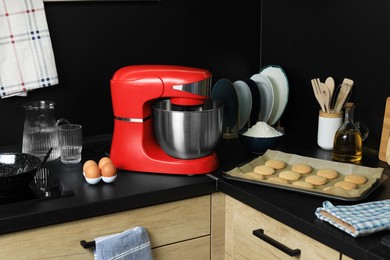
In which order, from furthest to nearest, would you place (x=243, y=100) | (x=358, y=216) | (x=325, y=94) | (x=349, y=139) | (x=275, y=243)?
(x=243, y=100)
(x=325, y=94)
(x=349, y=139)
(x=275, y=243)
(x=358, y=216)

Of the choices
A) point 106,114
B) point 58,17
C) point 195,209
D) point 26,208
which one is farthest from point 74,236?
point 58,17

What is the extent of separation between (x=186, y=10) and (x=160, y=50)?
20 centimetres

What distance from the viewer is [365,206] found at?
142cm

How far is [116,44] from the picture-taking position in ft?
7.00

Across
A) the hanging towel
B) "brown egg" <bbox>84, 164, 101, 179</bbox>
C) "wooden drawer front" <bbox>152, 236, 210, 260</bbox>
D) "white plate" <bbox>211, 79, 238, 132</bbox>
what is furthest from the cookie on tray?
the hanging towel

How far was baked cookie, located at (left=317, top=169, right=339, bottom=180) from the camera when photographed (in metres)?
1.69

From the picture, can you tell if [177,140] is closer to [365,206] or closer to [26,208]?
[26,208]

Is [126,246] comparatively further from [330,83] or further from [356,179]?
[330,83]

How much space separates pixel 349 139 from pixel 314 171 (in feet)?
0.69

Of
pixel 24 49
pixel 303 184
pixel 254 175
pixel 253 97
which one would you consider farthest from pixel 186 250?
pixel 24 49

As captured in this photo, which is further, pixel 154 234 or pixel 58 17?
pixel 58 17

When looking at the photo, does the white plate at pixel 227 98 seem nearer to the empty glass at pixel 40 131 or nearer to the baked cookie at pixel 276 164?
the baked cookie at pixel 276 164

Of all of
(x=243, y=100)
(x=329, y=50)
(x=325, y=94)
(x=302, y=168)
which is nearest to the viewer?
(x=302, y=168)

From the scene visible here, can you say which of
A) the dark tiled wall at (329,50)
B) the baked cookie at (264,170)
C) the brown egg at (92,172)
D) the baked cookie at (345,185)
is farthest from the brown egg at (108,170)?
the dark tiled wall at (329,50)
